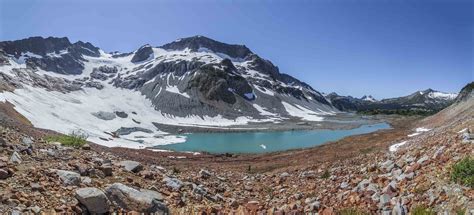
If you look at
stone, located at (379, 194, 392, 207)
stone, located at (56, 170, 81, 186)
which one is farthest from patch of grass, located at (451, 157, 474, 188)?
stone, located at (56, 170, 81, 186)

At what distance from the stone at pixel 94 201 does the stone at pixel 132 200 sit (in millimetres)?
403

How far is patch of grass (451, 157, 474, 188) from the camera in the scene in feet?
33.3

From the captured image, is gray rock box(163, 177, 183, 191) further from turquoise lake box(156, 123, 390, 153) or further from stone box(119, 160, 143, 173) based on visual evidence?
turquoise lake box(156, 123, 390, 153)

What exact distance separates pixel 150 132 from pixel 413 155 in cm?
10935

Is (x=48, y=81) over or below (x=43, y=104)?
over

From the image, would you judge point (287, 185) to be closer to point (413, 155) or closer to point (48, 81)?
point (413, 155)

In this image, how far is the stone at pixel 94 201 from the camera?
10.6 meters

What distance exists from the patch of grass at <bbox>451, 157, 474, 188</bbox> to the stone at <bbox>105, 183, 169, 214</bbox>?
8.34 m

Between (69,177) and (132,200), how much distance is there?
7.34 feet

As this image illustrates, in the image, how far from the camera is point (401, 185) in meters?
12.3

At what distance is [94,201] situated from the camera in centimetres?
1070

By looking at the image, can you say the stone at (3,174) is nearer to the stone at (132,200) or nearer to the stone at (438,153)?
the stone at (132,200)

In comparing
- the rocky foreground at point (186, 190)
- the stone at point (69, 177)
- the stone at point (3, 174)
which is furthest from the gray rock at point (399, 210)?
the stone at point (3, 174)

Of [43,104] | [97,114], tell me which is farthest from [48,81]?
[43,104]
